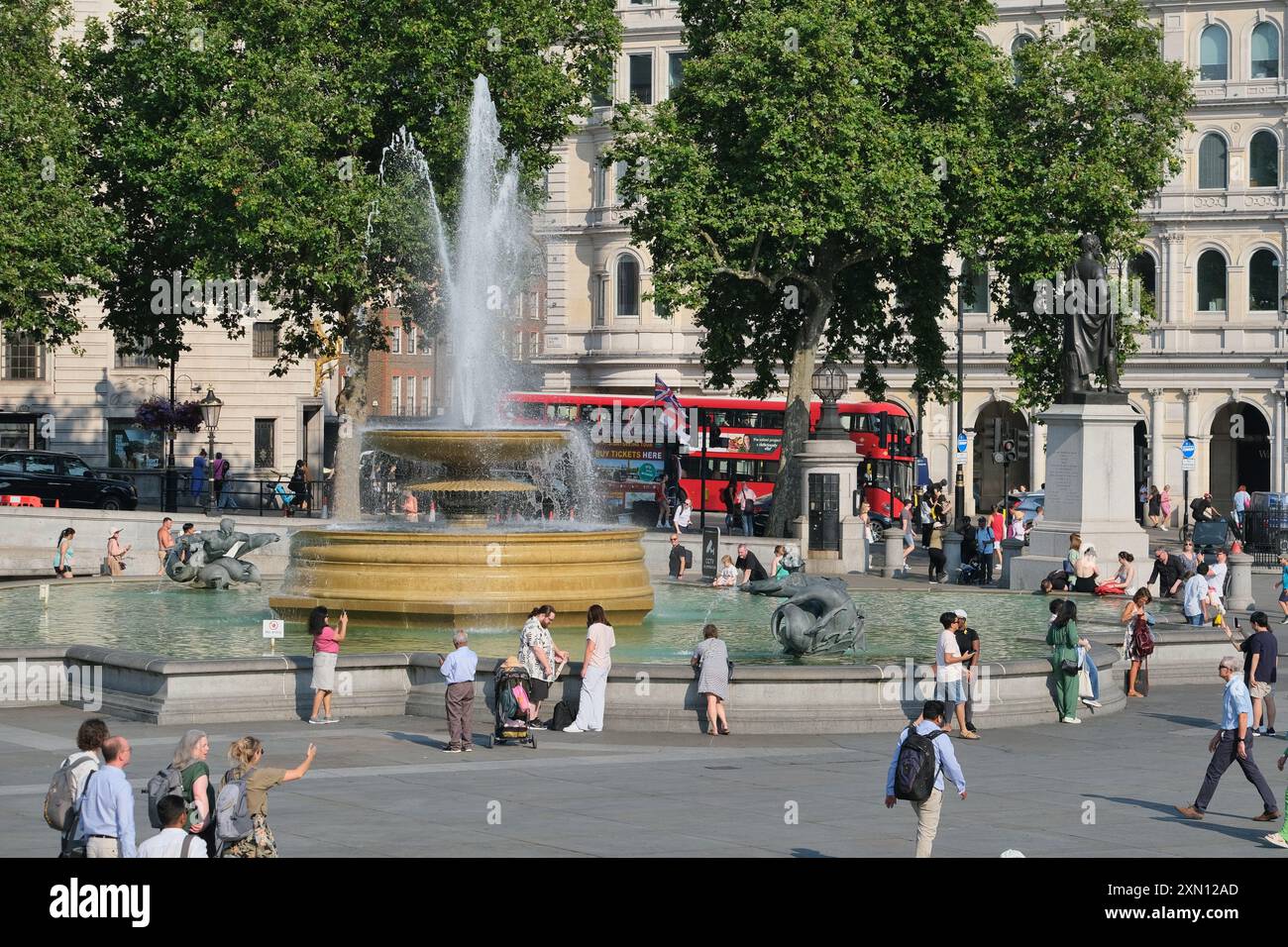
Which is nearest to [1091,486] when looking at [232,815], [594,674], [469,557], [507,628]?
[507,628]

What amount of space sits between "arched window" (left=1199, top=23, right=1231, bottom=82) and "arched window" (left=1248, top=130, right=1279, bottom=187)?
96.9 inches

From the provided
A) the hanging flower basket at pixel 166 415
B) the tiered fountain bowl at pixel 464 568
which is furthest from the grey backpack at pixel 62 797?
the hanging flower basket at pixel 166 415

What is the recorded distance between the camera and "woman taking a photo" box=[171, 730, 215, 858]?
38.2ft

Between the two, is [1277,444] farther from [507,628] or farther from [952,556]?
[507,628]

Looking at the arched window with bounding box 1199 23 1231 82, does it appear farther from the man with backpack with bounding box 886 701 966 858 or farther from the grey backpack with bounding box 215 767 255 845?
the grey backpack with bounding box 215 767 255 845

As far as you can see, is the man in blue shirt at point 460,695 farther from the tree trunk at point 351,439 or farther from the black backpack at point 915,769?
the tree trunk at point 351,439

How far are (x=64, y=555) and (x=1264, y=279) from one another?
4481 cm

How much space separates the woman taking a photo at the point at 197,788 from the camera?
1165 centimetres

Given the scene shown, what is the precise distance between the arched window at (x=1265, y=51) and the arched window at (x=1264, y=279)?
6070mm

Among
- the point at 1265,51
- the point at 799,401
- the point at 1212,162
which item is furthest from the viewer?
the point at 1212,162

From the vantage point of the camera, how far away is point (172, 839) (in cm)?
1041

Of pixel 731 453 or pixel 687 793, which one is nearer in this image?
pixel 687 793

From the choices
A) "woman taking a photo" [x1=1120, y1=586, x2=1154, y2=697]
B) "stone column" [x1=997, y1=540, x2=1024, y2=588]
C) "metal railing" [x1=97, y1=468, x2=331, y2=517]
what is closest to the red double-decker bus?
"metal railing" [x1=97, y1=468, x2=331, y2=517]

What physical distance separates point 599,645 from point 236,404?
4776 cm
